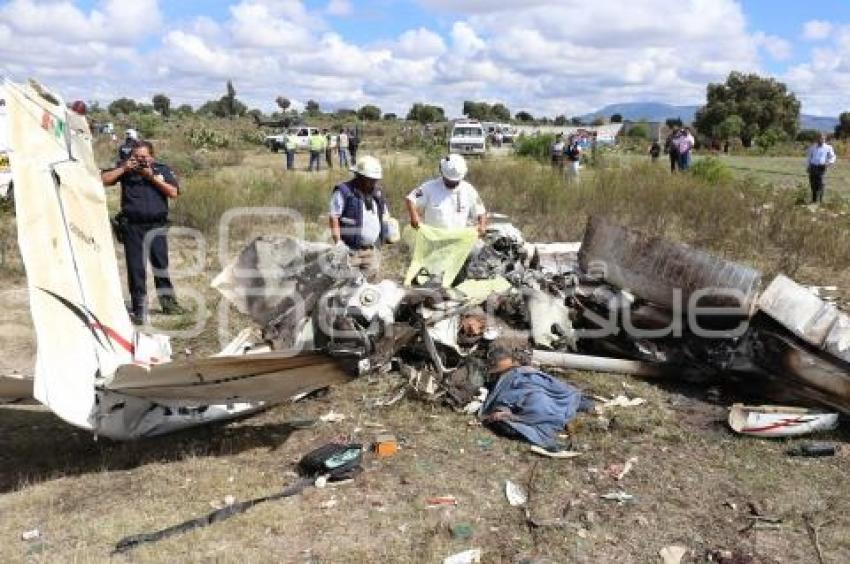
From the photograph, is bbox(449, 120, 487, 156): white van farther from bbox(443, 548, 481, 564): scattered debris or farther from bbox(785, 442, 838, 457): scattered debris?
bbox(443, 548, 481, 564): scattered debris

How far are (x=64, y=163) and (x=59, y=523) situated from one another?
213cm

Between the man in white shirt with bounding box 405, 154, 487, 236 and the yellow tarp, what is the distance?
0.48 ft

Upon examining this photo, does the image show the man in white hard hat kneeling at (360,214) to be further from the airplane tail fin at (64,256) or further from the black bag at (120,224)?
the black bag at (120,224)

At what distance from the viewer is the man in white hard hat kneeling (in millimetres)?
6363

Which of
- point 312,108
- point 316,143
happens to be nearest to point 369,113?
point 312,108

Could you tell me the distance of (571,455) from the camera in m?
4.86

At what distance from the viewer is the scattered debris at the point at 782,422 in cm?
514

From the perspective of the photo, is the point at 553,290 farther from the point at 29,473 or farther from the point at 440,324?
the point at 29,473

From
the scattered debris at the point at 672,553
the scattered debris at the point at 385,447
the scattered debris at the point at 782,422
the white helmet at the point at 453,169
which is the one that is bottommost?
the scattered debris at the point at 385,447

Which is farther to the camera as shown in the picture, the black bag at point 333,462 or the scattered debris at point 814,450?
the scattered debris at point 814,450

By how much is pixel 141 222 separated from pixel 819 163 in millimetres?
14111

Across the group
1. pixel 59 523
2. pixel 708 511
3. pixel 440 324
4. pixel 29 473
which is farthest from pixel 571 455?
pixel 29 473

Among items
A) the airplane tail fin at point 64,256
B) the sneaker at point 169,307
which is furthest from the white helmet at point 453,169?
the sneaker at point 169,307

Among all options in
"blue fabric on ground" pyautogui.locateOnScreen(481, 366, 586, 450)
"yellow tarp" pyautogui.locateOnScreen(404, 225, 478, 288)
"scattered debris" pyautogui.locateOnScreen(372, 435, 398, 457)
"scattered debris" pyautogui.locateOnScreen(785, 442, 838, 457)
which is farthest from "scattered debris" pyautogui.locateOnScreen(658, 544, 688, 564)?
"yellow tarp" pyautogui.locateOnScreen(404, 225, 478, 288)
